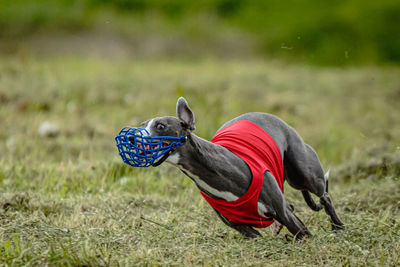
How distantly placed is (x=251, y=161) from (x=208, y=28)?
400 inches

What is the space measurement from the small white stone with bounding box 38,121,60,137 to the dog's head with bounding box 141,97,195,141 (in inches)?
128

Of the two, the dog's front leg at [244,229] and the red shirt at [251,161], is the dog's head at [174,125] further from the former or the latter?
the dog's front leg at [244,229]

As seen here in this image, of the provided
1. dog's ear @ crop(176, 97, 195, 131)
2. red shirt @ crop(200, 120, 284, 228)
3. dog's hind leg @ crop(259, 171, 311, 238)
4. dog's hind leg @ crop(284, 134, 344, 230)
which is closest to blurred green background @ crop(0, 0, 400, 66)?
dog's hind leg @ crop(284, 134, 344, 230)

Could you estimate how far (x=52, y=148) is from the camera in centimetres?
533

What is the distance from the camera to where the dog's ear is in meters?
2.81

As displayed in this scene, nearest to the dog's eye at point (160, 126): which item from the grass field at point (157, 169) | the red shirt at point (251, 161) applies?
the red shirt at point (251, 161)

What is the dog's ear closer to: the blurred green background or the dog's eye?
the dog's eye

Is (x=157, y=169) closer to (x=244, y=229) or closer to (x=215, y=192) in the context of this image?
(x=244, y=229)

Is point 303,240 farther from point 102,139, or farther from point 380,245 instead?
point 102,139

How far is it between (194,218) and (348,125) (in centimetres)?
407

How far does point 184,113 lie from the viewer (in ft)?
9.27

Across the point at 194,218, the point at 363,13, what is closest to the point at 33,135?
the point at 194,218

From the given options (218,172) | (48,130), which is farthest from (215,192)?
(48,130)

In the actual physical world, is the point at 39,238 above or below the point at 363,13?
below
